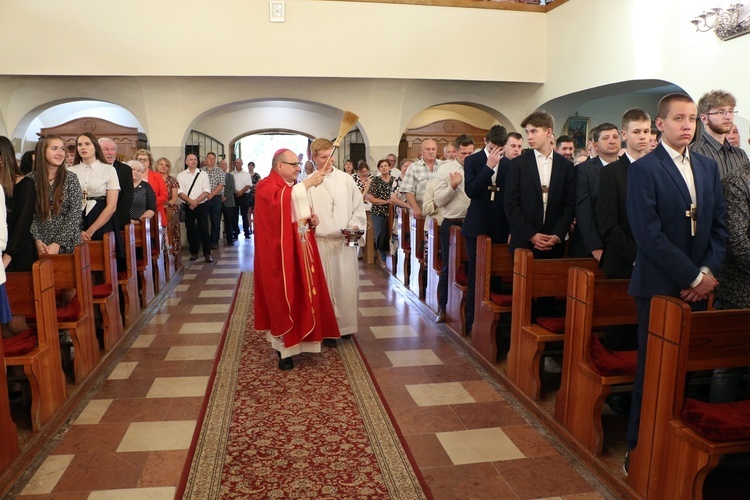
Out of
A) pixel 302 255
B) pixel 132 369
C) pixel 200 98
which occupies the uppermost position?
pixel 200 98

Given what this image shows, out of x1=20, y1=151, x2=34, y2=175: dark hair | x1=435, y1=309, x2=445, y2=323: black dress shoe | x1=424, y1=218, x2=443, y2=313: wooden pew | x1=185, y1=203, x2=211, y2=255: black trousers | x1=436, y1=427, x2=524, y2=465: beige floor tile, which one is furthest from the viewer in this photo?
x1=185, y1=203, x2=211, y2=255: black trousers

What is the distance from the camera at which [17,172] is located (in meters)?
3.57

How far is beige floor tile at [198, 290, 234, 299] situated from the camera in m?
6.87

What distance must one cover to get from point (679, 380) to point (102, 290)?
3.94 metres

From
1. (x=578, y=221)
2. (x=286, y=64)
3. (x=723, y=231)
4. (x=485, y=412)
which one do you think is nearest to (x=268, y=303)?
(x=485, y=412)

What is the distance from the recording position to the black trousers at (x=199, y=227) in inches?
369

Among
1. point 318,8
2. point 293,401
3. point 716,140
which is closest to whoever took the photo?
point 716,140

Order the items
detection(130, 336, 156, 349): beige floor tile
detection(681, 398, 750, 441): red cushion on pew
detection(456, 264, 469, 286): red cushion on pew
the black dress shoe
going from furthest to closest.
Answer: the black dress shoe, detection(456, 264, 469, 286): red cushion on pew, detection(130, 336, 156, 349): beige floor tile, detection(681, 398, 750, 441): red cushion on pew

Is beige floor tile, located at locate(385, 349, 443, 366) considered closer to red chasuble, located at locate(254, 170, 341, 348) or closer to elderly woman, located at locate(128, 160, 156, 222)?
red chasuble, located at locate(254, 170, 341, 348)

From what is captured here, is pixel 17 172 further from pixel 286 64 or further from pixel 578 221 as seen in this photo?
pixel 286 64

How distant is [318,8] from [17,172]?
23.5ft

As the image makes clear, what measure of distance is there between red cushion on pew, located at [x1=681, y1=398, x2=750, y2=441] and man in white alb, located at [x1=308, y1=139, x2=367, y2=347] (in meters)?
2.96

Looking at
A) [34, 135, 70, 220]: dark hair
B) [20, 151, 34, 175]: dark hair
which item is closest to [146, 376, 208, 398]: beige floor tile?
[34, 135, 70, 220]: dark hair

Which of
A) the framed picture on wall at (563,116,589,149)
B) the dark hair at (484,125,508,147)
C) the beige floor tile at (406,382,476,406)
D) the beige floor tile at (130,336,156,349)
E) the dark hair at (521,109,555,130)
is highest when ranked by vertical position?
the framed picture on wall at (563,116,589,149)
